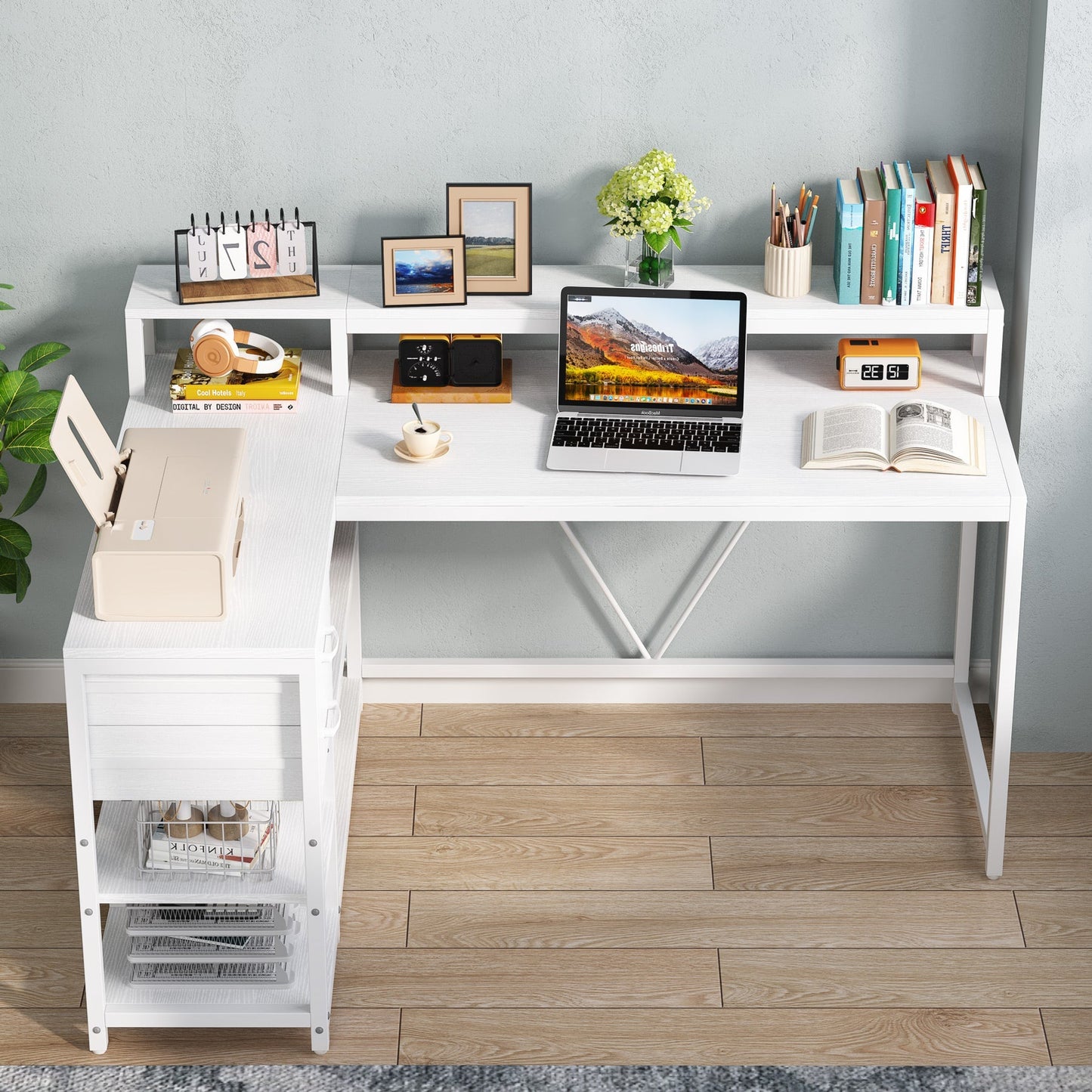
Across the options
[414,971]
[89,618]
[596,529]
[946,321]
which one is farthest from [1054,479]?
[89,618]

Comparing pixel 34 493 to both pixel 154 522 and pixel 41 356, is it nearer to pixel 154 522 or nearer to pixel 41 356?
pixel 41 356

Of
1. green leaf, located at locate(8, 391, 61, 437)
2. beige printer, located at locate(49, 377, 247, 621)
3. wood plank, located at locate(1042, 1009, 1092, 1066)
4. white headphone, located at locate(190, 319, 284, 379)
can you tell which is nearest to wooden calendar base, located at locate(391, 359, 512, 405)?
white headphone, located at locate(190, 319, 284, 379)

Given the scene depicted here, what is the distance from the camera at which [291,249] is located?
9.43ft

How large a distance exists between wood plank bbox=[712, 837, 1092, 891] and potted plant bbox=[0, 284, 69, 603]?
4.89 ft

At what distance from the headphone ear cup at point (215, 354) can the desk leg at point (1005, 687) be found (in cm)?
144

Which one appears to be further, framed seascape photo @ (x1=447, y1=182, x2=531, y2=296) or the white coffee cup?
framed seascape photo @ (x1=447, y1=182, x2=531, y2=296)

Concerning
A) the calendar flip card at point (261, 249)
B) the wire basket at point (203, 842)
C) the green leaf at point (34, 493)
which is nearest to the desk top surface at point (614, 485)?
the calendar flip card at point (261, 249)

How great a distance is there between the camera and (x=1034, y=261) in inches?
114

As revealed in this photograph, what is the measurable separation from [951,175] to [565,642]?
1.29 metres

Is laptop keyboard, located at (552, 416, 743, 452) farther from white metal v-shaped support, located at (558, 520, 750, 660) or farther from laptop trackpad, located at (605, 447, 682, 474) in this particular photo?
white metal v-shaped support, located at (558, 520, 750, 660)

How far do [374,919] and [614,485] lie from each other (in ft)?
3.05

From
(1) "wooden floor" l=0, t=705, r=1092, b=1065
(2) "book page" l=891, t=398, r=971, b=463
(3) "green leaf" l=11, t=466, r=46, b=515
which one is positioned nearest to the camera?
(1) "wooden floor" l=0, t=705, r=1092, b=1065

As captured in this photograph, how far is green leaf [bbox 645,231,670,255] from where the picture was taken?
284 centimetres

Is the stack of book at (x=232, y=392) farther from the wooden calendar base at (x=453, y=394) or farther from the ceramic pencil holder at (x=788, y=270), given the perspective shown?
the ceramic pencil holder at (x=788, y=270)
